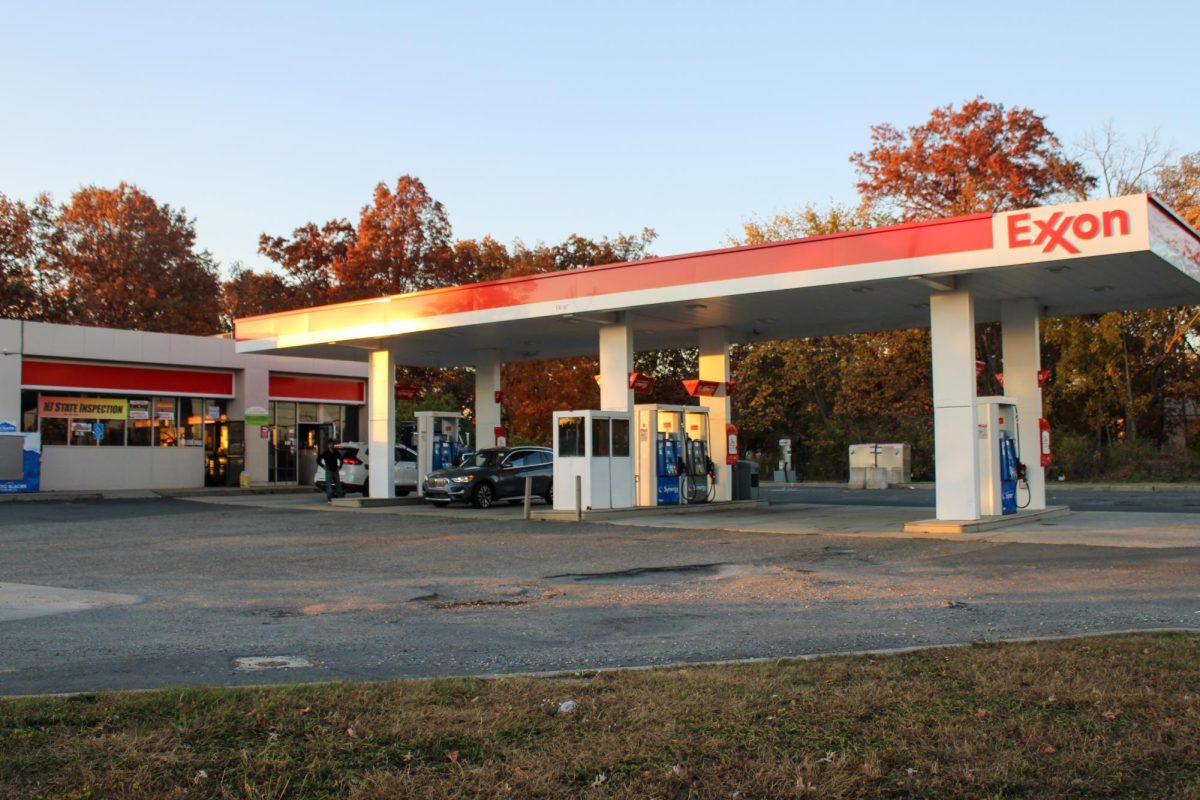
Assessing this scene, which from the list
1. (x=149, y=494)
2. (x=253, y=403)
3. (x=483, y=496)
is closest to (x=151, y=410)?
(x=149, y=494)

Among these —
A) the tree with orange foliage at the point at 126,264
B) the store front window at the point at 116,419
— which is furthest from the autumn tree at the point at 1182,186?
the tree with orange foliage at the point at 126,264

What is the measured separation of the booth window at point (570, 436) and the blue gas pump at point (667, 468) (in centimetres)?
203

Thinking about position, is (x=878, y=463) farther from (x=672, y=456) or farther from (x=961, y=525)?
(x=961, y=525)

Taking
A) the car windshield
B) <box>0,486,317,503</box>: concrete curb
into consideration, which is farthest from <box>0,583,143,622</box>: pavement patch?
<box>0,486,317,503</box>: concrete curb

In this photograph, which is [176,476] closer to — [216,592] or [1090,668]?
[216,592]

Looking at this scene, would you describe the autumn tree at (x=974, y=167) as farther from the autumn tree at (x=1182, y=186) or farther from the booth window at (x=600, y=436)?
the booth window at (x=600, y=436)

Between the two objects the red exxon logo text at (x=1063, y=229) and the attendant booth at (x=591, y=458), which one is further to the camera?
the attendant booth at (x=591, y=458)

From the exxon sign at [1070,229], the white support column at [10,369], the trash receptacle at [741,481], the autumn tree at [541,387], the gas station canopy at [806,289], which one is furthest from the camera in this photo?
the autumn tree at [541,387]

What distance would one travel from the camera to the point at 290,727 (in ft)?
17.5

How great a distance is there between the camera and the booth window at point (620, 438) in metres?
22.6

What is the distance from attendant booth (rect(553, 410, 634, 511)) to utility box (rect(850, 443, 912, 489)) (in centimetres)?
1749

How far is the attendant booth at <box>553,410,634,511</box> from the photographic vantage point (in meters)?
22.0

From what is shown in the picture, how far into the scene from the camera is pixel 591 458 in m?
22.2

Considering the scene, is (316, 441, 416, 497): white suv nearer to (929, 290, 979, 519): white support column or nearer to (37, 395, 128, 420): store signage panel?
(37, 395, 128, 420): store signage panel
